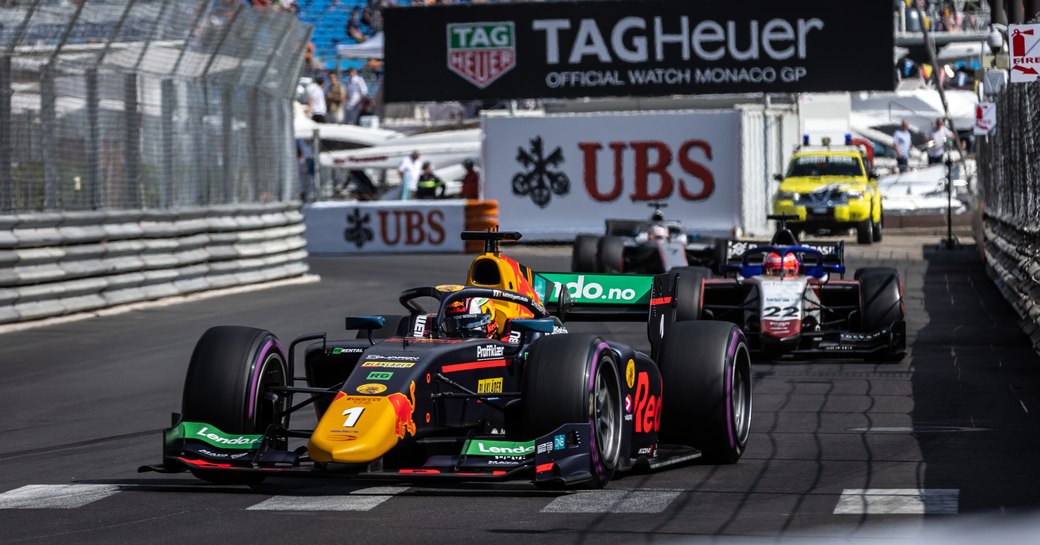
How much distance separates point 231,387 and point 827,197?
25042 millimetres

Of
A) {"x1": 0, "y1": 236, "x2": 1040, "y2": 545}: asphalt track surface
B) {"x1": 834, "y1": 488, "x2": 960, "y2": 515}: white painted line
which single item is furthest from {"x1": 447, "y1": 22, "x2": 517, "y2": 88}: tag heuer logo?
{"x1": 834, "y1": 488, "x2": 960, "y2": 515}: white painted line

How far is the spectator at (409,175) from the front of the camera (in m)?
38.3

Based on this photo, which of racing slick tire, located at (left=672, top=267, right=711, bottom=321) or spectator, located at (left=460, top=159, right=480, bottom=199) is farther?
spectator, located at (left=460, top=159, right=480, bottom=199)

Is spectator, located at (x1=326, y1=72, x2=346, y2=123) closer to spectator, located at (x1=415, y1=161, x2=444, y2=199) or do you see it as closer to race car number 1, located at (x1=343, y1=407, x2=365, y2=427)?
spectator, located at (x1=415, y1=161, x2=444, y2=199)

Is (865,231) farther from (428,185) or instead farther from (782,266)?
(782,266)

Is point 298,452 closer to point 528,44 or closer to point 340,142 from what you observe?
point 528,44

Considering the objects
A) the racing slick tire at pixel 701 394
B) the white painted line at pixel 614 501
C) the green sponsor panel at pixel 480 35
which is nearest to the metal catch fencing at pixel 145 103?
the green sponsor panel at pixel 480 35

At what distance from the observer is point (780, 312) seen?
15156 mm

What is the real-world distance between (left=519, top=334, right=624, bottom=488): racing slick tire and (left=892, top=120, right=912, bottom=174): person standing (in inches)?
1384

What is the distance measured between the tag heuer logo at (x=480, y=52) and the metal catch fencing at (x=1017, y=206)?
11.4 m

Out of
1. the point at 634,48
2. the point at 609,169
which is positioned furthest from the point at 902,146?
the point at 634,48

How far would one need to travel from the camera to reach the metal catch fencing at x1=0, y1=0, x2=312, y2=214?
18188mm

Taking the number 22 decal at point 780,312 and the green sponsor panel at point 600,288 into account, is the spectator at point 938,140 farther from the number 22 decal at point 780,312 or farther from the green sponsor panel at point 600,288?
the green sponsor panel at point 600,288

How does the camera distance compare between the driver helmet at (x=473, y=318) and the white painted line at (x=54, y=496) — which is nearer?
the white painted line at (x=54, y=496)
